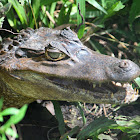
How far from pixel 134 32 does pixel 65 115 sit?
2134 mm

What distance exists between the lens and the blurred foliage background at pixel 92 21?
3.43 metres

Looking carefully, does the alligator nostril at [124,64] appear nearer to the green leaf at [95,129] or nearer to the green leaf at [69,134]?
the green leaf at [95,129]

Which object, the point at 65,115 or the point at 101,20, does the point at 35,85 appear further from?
the point at 101,20

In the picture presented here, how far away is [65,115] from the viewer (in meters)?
3.29

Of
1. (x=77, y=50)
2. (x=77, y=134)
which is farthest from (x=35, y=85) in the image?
(x=77, y=134)

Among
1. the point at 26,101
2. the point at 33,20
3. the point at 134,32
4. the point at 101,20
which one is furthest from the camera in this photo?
the point at 134,32

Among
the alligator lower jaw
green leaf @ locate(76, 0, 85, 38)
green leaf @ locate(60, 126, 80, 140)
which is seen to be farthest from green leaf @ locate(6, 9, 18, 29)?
green leaf @ locate(60, 126, 80, 140)

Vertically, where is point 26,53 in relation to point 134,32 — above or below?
above

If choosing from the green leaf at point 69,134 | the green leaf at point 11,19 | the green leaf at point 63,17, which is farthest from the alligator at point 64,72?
the green leaf at point 63,17

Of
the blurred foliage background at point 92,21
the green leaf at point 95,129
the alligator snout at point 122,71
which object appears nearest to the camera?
the alligator snout at point 122,71

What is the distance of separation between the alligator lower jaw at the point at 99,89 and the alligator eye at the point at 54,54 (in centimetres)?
22

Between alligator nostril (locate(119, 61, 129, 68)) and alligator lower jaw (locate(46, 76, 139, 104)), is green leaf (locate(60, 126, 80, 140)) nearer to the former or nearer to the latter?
alligator lower jaw (locate(46, 76, 139, 104))

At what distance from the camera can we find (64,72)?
7.71 feet

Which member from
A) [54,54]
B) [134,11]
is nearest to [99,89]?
[54,54]
